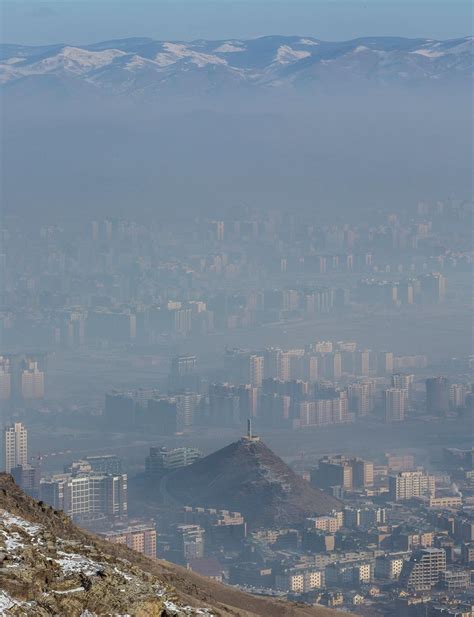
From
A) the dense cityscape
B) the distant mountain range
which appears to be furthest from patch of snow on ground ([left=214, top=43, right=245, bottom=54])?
the dense cityscape

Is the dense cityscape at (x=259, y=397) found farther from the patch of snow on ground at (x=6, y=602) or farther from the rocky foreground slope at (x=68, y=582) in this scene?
the patch of snow on ground at (x=6, y=602)

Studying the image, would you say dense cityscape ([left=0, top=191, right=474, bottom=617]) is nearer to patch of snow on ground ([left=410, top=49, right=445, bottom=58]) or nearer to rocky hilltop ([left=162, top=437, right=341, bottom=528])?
rocky hilltop ([left=162, top=437, right=341, bottom=528])

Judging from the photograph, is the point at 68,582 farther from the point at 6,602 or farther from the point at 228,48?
the point at 228,48

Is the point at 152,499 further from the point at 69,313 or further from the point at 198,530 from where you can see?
the point at 69,313

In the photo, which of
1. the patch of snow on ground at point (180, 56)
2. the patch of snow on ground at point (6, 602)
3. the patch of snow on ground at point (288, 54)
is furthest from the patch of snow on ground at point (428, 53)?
the patch of snow on ground at point (6, 602)

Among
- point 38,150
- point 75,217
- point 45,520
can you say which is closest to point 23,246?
point 75,217

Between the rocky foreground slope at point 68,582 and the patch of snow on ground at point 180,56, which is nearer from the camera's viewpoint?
the rocky foreground slope at point 68,582
